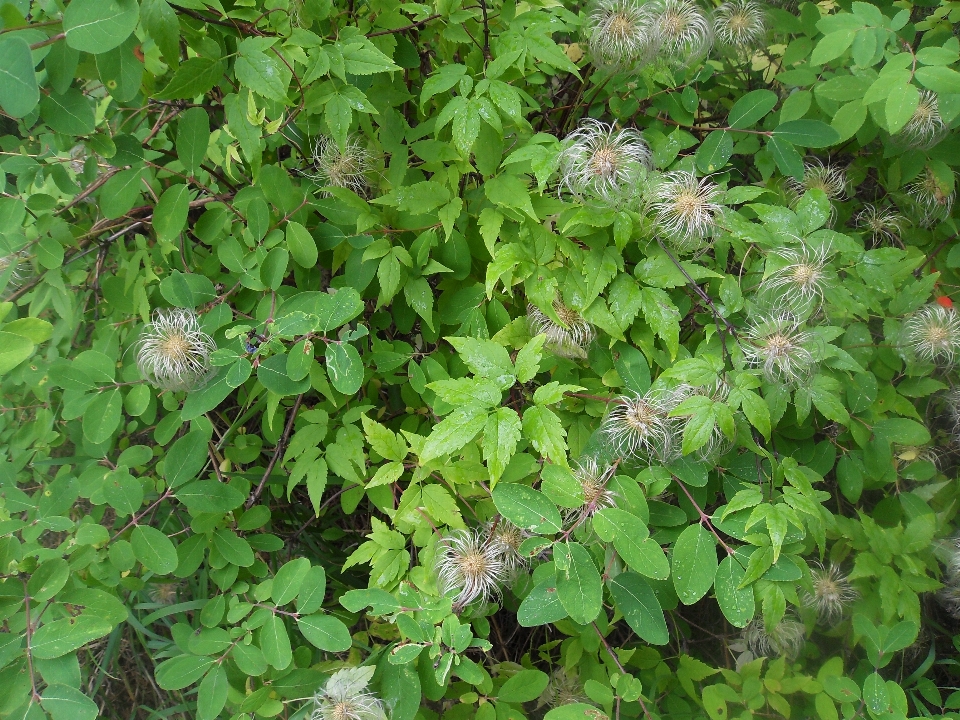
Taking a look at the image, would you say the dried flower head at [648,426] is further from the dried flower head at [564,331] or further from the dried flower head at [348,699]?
the dried flower head at [348,699]

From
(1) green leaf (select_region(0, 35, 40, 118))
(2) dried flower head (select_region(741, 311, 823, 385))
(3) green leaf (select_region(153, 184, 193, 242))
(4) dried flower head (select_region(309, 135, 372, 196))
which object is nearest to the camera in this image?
(1) green leaf (select_region(0, 35, 40, 118))

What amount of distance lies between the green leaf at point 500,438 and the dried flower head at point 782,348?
1.70ft

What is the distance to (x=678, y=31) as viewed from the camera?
5.08ft

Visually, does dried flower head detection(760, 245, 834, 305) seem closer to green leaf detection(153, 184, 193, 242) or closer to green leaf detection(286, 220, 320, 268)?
green leaf detection(286, 220, 320, 268)

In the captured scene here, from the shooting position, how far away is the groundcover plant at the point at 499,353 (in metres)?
1.14

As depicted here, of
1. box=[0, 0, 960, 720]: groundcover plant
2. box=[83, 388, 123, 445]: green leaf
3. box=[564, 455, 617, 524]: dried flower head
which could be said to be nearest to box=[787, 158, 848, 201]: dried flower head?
box=[0, 0, 960, 720]: groundcover plant

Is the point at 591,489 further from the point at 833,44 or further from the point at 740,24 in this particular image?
the point at 740,24

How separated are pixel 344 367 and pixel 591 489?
529 mm

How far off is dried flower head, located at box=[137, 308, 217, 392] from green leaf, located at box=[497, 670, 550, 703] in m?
0.92

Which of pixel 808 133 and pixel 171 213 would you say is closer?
pixel 171 213

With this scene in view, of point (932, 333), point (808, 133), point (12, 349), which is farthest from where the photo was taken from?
point (932, 333)

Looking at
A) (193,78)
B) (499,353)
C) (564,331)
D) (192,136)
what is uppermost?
(193,78)

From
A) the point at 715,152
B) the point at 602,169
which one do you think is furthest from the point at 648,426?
the point at 715,152

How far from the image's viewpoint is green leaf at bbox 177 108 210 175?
131 cm
